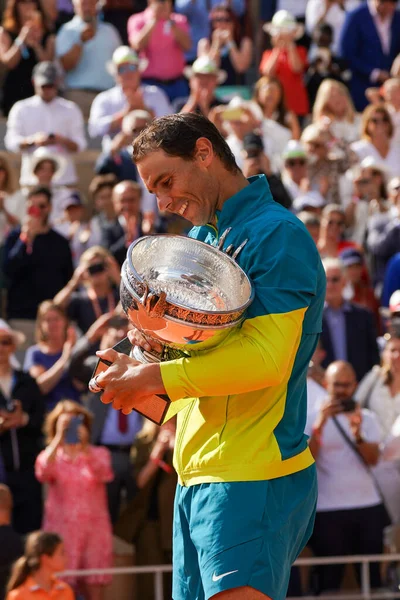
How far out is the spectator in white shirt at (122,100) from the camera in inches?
449

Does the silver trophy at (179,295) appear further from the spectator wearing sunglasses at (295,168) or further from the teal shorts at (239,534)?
the spectator wearing sunglasses at (295,168)

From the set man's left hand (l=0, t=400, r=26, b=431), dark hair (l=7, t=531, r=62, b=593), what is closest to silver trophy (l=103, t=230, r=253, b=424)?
dark hair (l=7, t=531, r=62, b=593)

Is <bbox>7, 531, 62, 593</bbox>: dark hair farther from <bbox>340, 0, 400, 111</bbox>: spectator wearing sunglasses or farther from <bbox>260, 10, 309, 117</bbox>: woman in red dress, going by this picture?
<bbox>340, 0, 400, 111</bbox>: spectator wearing sunglasses

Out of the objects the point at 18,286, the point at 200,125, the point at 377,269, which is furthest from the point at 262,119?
the point at 200,125

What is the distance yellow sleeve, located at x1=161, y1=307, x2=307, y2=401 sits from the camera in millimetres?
3570

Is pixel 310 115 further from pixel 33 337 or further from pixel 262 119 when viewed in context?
pixel 33 337

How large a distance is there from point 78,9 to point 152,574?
21.6 feet

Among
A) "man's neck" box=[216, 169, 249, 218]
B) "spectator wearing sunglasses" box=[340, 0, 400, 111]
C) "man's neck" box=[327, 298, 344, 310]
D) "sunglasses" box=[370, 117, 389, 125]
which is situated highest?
"man's neck" box=[216, 169, 249, 218]

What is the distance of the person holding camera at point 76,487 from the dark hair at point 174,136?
4394 millimetres

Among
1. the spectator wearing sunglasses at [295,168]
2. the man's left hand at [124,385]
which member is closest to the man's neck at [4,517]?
the man's left hand at [124,385]

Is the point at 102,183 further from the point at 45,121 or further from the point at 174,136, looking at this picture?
the point at 174,136

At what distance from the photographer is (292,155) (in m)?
11.1

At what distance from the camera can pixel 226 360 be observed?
358 cm

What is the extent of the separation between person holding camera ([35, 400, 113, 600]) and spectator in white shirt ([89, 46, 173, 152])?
12.2 ft
